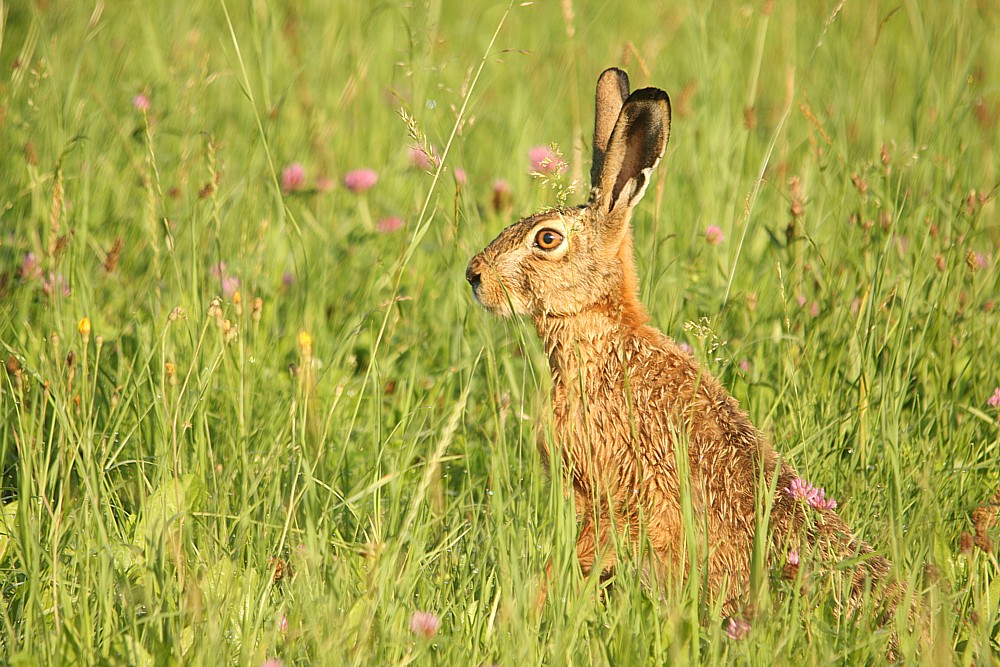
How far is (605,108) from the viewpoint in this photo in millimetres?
3906

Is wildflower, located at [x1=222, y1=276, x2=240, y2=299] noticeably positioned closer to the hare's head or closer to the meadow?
the meadow

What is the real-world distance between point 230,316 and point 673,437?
1658 mm

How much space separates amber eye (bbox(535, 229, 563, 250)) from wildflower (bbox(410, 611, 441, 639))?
148 cm

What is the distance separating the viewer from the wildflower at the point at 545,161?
121 inches

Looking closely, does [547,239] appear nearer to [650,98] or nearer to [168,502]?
[650,98]

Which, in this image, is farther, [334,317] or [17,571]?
[334,317]

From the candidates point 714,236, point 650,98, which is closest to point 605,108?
point 650,98

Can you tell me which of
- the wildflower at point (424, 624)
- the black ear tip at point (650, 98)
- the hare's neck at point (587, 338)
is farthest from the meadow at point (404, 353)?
the black ear tip at point (650, 98)

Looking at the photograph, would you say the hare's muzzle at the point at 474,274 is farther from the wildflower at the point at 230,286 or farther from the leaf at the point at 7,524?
the leaf at the point at 7,524

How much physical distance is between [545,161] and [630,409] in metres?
0.71

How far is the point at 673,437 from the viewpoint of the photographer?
Answer: 313cm

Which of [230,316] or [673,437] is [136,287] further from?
[673,437]

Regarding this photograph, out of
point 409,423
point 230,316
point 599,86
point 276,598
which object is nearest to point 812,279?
point 599,86

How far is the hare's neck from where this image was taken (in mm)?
3576
